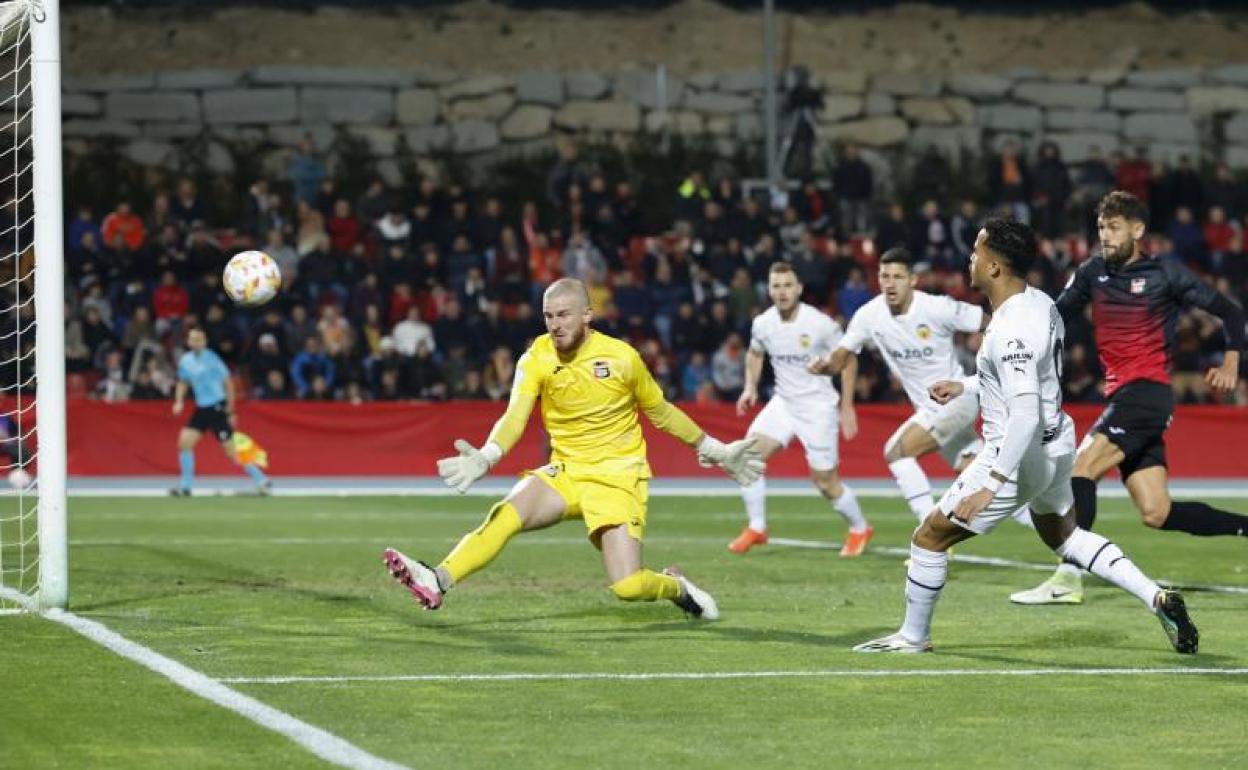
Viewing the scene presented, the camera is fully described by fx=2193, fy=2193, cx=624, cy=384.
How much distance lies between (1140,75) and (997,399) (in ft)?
100

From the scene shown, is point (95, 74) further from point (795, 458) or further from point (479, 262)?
point (795, 458)

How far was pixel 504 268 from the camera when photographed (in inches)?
1244

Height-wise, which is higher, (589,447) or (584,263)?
(584,263)

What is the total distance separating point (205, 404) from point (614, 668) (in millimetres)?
16045

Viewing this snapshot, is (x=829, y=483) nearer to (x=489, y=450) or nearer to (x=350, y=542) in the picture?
(x=350, y=542)

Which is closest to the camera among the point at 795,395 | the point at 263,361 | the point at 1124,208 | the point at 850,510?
the point at 1124,208

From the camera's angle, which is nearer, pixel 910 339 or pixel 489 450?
pixel 489 450

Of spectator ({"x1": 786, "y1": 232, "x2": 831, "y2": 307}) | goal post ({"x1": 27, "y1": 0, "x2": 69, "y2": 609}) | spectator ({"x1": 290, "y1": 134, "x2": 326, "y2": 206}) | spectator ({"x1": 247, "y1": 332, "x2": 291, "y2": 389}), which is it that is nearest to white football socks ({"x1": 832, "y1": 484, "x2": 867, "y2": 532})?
goal post ({"x1": 27, "y1": 0, "x2": 69, "y2": 609})

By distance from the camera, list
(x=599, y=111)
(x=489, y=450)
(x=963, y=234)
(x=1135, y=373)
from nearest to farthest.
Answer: (x=489, y=450), (x=1135, y=373), (x=963, y=234), (x=599, y=111)

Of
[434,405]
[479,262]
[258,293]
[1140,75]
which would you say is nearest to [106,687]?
[258,293]

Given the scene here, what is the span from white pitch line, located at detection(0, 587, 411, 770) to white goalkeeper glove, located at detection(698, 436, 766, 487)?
2938 mm

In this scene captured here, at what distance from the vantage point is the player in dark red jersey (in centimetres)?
1279

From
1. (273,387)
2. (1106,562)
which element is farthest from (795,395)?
(273,387)

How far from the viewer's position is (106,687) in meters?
9.11
